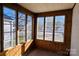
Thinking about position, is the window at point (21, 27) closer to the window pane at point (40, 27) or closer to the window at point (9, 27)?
the window at point (9, 27)

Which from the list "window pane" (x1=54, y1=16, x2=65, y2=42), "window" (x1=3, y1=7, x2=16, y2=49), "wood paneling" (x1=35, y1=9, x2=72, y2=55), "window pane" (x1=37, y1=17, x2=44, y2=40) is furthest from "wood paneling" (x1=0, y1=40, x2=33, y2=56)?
"window pane" (x1=54, y1=16, x2=65, y2=42)

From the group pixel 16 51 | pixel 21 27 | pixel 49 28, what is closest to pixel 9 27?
pixel 21 27

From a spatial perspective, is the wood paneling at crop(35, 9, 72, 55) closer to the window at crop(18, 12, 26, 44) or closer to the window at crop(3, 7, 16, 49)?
the window at crop(18, 12, 26, 44)

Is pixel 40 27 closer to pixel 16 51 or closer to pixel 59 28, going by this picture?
pixel 59 28

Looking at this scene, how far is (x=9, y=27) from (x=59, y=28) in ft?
7.36

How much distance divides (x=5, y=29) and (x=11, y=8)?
711mm

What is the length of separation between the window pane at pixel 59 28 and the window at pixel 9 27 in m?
1.98

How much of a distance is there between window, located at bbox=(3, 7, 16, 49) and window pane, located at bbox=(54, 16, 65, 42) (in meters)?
1.98

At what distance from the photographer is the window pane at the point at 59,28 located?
3.95 m

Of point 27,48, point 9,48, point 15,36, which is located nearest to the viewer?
point 9,48

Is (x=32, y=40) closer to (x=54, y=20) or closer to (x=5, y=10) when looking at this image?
(x=54, y=20)

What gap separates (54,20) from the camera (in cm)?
416

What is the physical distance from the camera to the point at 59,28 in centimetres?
406

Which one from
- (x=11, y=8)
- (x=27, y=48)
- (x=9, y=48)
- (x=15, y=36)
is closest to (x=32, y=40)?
(x=27, y=48)
